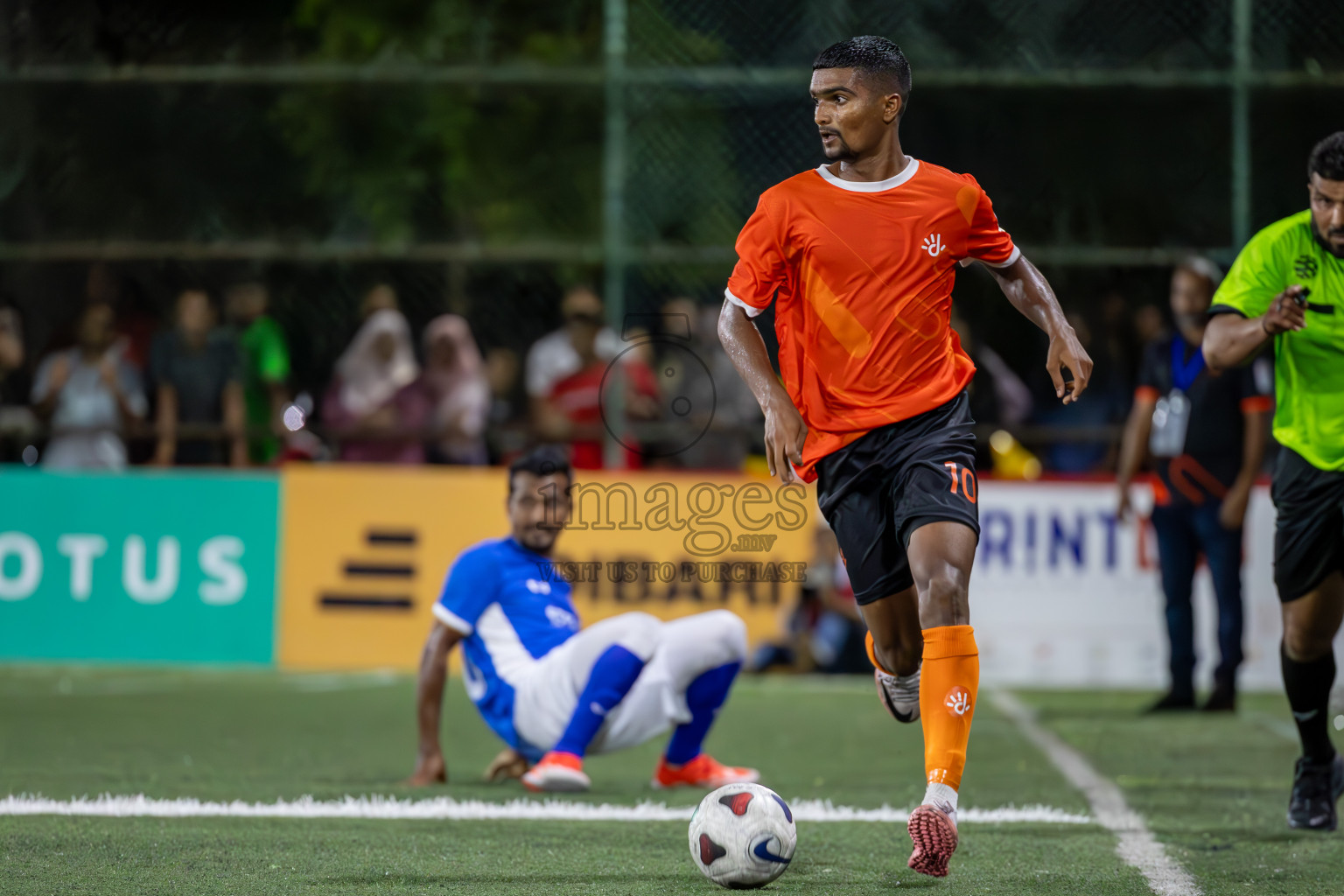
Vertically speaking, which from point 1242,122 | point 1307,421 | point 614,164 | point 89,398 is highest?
point 1242,122

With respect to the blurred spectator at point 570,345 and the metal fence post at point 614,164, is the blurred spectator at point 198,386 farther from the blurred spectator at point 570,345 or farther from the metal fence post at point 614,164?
the metal fence post at point 614,164

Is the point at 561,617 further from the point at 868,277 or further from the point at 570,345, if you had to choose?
the point at 570,345

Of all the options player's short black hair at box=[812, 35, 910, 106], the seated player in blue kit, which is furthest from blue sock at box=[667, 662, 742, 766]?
player's short black hair at box=[812, 35, 910, 106]

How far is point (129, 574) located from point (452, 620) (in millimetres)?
5359

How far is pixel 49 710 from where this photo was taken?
8.59m

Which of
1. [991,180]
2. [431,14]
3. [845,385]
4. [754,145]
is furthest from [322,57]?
[845,385]

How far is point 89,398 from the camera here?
11.4 metres

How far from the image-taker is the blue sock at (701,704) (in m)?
6.11

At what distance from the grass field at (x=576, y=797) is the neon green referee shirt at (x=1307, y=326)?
127cm

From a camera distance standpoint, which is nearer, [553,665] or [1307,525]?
[1307,525]

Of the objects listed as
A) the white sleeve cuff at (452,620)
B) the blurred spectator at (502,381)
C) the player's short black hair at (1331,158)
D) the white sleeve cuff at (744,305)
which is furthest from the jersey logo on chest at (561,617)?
the blurred spectator at (502,381)

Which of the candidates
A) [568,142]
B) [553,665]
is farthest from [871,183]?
[568,142]

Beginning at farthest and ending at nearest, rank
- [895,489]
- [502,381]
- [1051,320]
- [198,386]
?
[502,381], [198,386], [1051,320], [895,489]

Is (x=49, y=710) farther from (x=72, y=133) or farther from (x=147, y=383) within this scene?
(x=72, y=133)
